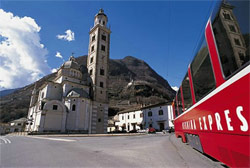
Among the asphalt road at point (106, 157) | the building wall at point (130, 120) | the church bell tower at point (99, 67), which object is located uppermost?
the church bell tower at point (99, 67)

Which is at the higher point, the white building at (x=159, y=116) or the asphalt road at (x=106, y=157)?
the white building at (x=159, y=116)

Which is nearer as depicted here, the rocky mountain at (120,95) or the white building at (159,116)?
the white building at (159,116)

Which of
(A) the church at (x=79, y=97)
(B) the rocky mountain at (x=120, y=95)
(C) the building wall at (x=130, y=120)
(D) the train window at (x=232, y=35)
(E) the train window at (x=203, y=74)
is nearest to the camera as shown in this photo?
Result: (D) the train window at (x=232, y=35)

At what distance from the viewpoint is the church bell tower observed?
30.6 m

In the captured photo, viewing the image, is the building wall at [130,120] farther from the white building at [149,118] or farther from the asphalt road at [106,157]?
the asphalt road at [106,157]

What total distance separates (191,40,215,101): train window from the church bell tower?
2744cm

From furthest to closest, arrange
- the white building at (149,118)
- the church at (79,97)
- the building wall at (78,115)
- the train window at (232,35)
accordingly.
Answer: the white building at (149,118) < the building wall at (78,115) < the church at (79,97) < the train window at (232,35)

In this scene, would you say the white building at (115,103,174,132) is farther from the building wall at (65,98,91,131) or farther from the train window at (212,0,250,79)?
the train window at (212,0,250,79)

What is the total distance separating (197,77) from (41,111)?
89.3ft

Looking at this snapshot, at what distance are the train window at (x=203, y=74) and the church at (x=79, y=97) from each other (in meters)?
26.3

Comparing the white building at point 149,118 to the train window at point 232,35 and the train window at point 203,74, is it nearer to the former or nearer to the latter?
the train window at point 203,74

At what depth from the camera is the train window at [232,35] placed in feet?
8.11

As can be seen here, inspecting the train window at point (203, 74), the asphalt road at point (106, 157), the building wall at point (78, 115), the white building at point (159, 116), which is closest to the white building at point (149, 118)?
the white building at point (159, 116)

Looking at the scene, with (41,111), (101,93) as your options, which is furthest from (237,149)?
(101,93)
